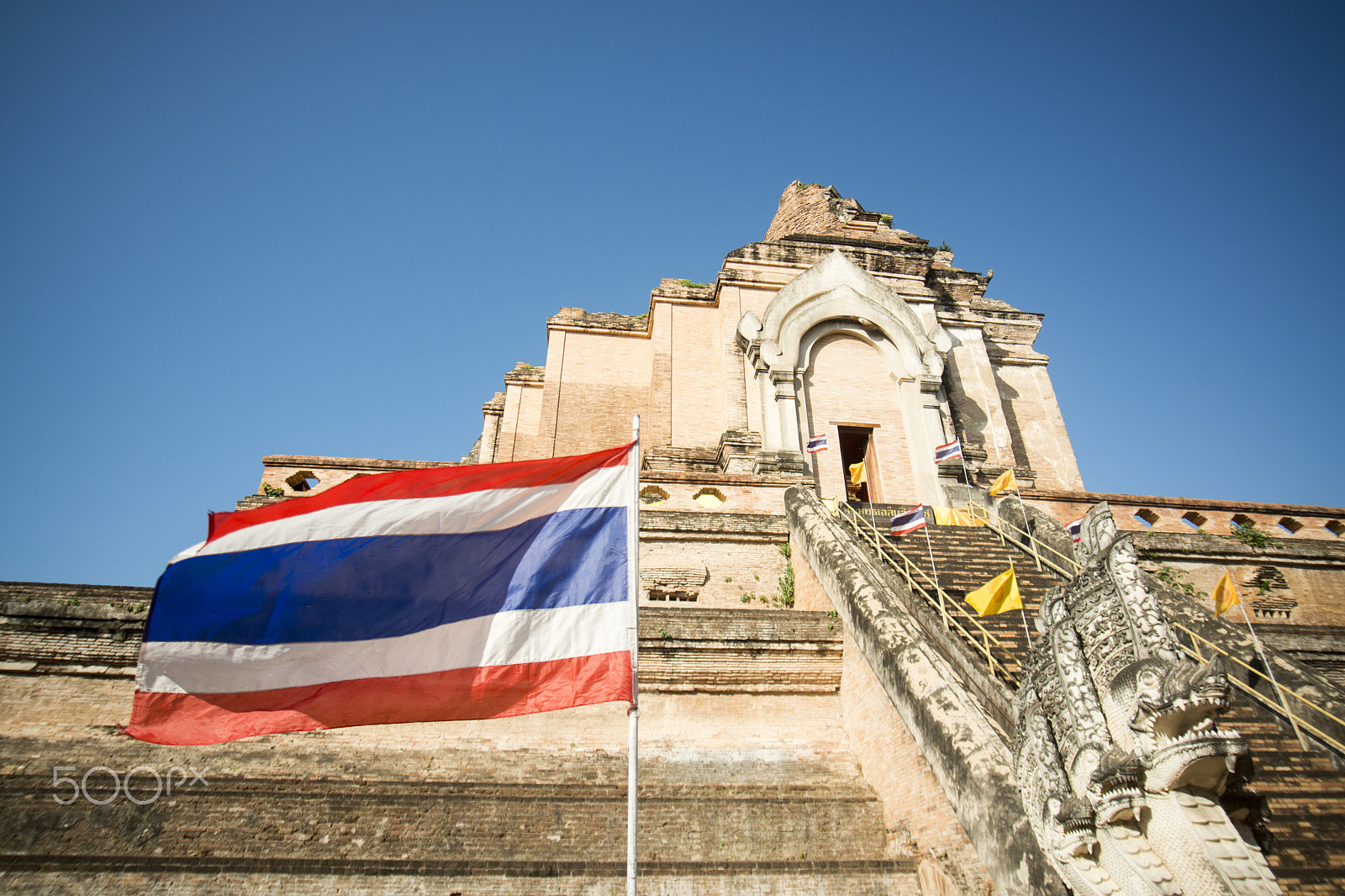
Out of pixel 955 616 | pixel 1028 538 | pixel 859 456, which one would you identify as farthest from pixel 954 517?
pixel 955 616

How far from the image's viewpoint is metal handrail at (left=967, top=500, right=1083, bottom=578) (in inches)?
402

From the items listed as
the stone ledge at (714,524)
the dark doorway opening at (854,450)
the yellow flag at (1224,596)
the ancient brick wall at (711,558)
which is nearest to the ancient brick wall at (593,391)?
the dark doorway opening at (854,450)

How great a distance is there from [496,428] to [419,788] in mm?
15440

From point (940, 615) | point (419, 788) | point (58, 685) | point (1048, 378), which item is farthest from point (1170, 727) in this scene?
point (1048, 378)

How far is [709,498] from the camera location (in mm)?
12156

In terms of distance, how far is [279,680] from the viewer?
15.6ft

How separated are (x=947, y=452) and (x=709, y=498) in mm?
5231

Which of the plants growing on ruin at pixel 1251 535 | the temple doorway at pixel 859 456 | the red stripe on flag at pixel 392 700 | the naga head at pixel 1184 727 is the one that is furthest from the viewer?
the temple doorway at pixel 859 456

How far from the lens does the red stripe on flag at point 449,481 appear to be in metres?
5.34

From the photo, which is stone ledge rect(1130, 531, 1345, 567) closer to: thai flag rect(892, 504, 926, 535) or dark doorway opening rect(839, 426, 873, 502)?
thai flag rect(892, 504, 926, 535)

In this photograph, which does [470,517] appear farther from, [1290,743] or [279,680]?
[1290,743]

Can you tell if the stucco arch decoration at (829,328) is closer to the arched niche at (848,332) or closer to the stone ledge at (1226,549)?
the arched niche at (848,332)

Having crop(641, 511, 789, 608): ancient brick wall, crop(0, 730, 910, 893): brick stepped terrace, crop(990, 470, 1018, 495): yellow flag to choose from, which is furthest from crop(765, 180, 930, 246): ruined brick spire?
crop(0, 730, 910, 893): brick stepped terrace

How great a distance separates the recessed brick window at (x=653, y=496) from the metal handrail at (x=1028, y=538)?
18.3 ft
